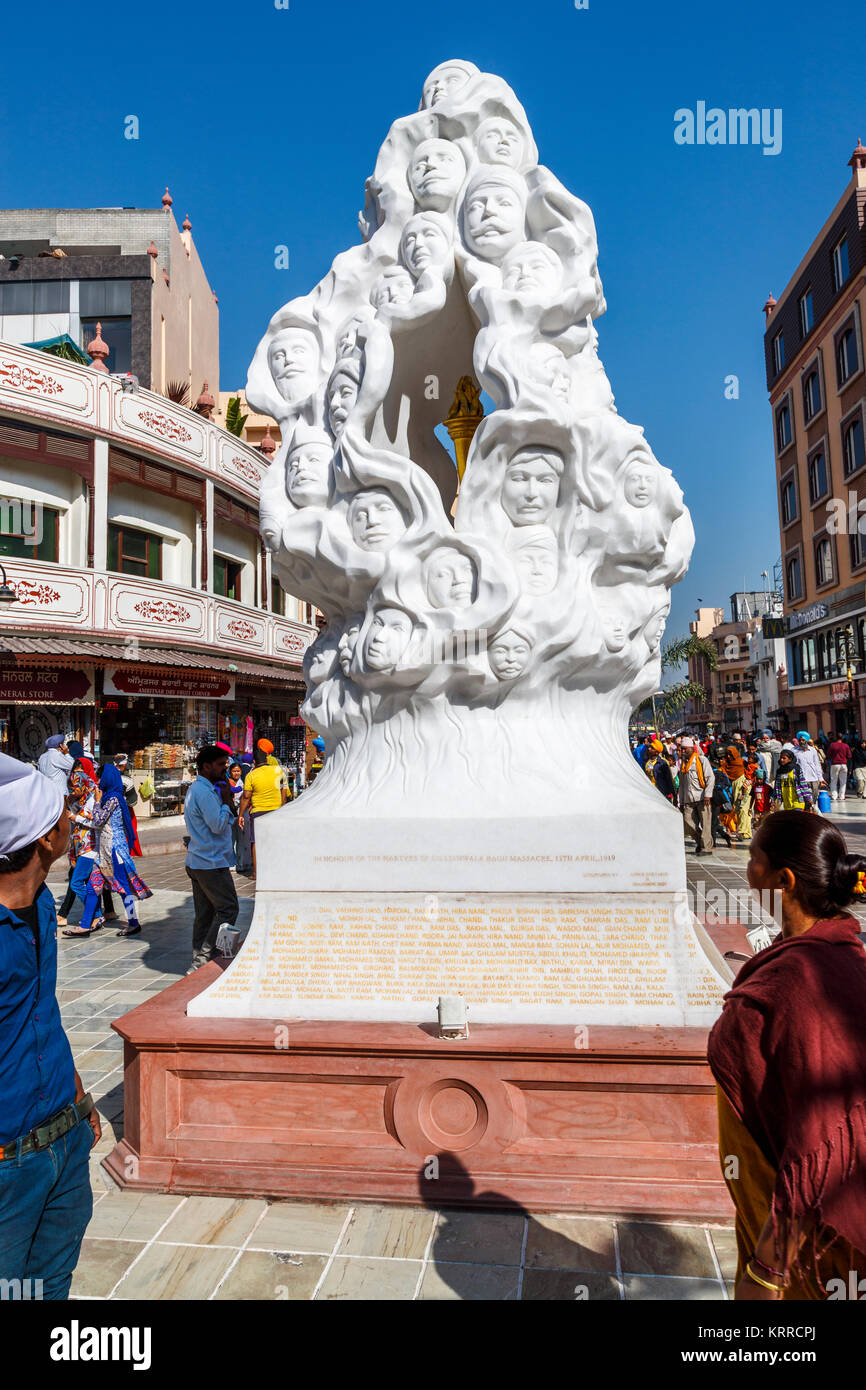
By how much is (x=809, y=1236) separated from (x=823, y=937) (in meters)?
0.55

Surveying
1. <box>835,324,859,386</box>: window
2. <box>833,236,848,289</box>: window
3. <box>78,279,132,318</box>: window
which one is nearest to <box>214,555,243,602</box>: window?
<box>78,279,132,318</box>: window

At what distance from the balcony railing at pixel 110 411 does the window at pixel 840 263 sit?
20767 mm

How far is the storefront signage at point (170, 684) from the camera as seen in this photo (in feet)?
49.2

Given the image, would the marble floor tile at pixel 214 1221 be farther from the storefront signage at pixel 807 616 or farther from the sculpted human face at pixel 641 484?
the storefront signage at pixel 807 616

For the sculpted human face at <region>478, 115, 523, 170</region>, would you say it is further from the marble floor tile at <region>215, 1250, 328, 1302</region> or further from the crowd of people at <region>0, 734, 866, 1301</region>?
the marble floor tile at <region>215, 1250, 328, 1302</region>

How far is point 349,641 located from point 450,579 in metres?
0.62

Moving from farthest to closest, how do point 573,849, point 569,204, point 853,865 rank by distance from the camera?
point 569,204 < point 573,849 < point 853,865

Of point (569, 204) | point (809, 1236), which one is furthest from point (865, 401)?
point (809, 1236)

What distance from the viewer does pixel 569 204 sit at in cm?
413

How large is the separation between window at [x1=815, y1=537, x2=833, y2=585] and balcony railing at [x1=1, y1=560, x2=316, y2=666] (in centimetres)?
2095

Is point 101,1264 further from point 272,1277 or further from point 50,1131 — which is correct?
point 50,1131

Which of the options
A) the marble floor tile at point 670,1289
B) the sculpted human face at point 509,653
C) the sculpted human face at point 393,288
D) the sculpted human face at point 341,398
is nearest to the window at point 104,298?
the sculpted human face at point 393,288

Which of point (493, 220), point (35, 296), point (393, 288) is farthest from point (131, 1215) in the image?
point (35, 296)

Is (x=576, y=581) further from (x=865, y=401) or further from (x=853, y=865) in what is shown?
(x=865, y=401)
